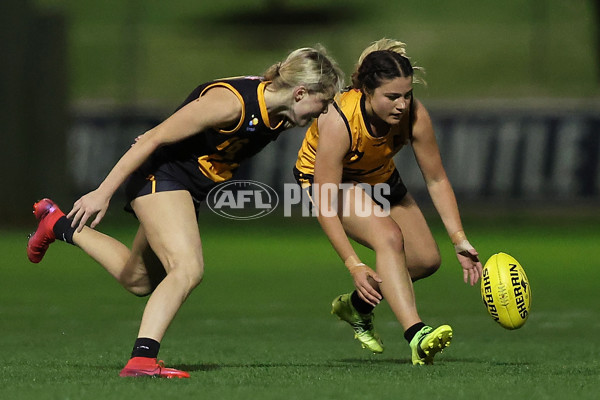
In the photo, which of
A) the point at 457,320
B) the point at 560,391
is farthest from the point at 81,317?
the point at 560,391

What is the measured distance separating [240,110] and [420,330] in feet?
5.35

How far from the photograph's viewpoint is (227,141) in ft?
23.7

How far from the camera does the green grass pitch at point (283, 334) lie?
6.61m

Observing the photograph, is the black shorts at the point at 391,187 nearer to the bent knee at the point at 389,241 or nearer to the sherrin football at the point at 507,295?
the bent knee at the point at 389,241

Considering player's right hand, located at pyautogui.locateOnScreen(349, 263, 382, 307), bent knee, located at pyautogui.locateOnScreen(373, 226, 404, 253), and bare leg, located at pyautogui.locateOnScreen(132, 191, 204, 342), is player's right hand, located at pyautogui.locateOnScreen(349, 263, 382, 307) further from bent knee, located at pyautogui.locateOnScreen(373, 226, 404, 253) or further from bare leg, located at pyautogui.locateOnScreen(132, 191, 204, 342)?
bare leg, located at pyautogui.locateOnScreen(132, 191, 204, 342)

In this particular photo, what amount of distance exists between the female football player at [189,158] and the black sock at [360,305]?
152 cm

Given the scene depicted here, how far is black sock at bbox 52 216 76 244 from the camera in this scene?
26.4 ft

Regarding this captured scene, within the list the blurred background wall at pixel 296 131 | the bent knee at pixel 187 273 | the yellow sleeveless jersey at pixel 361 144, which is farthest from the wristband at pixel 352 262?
the blurred background wall at pixel 296 131

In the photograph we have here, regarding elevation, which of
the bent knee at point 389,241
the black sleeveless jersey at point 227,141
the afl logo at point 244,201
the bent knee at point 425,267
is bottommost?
the afl logo at point 244,201

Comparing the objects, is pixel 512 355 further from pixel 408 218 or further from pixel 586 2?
pixel 586 2

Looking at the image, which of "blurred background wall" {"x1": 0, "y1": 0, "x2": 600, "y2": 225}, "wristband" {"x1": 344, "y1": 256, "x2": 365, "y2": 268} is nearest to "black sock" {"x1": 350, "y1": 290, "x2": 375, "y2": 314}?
"wristband" {"x1": 344, "y1": 256, "x2": 365, "y2": 268}

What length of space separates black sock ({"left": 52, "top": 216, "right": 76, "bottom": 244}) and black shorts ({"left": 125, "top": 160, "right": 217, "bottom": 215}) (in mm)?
785

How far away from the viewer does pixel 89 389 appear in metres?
6.46

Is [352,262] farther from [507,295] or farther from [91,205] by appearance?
[91,205]
